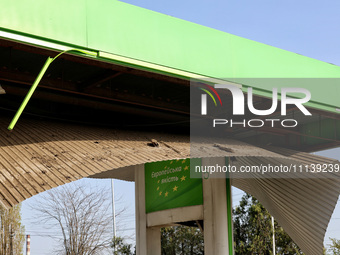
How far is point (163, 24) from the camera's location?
9.82 meters

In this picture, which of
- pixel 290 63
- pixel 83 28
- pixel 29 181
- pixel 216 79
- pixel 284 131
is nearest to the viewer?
pixel 29 181

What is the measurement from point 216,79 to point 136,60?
6.21ft

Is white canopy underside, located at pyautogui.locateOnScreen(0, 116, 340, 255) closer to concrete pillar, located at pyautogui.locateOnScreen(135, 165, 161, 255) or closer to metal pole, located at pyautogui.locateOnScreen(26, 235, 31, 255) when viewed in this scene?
concrete pillar, located at pyautogui.locateOnScreen(135, 165, 161, 255)

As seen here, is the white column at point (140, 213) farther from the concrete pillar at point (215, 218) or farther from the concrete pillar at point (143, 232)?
the concrete pillar at point (215, 218)

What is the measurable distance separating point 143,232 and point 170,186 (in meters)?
1.60

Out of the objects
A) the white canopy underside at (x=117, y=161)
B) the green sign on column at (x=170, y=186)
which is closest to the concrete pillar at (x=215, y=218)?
the green sign on column at (x=170, y=186)

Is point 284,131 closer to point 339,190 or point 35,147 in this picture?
point 339,190

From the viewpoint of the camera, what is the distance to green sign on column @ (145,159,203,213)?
13000 mm

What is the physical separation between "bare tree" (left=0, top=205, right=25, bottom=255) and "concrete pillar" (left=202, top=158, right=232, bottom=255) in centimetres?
1534

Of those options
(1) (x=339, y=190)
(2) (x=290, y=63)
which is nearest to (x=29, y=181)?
(2) (x=290, y=63)

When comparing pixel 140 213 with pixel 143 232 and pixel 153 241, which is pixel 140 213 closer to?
pixel 143 232

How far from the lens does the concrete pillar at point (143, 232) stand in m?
13.9

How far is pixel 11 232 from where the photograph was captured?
2575 centimetres

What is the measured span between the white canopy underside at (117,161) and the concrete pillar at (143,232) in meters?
2.58
